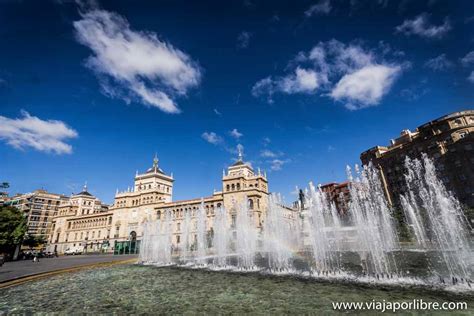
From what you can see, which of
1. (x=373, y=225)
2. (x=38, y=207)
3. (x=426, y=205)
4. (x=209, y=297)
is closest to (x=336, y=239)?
(x=373, y=225)

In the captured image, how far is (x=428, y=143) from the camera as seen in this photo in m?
41.9

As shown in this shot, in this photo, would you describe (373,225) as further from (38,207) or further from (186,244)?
(38,207)

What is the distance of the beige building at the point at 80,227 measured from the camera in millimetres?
61875

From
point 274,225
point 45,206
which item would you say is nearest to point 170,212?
point 274,225

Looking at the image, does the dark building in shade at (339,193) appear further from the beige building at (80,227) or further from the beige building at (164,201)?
the beige building at (80,227)

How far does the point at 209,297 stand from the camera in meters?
8.40

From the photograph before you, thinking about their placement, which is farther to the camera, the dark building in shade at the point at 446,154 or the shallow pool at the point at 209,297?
the dark building in shade at the point at 446,154

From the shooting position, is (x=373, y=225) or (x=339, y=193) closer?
(x=373, y=225)

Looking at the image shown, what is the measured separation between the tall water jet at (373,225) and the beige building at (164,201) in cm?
1796

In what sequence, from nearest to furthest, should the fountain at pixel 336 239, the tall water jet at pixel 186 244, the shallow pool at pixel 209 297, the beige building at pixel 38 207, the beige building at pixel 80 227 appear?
the shallow pool at pixel 209 297, the fountain at pixel 336 239, the tall water jet at pixel 186 244, the beige building at pixel 80 227, the beige building at pixel 38 207

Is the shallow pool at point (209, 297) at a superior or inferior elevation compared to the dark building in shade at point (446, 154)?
inferior

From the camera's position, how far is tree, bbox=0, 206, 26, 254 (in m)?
31.3

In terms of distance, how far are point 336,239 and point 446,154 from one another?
2586cm

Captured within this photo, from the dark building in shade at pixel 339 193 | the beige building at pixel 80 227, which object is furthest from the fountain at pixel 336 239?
the dark building in shade at pixel 339 193
